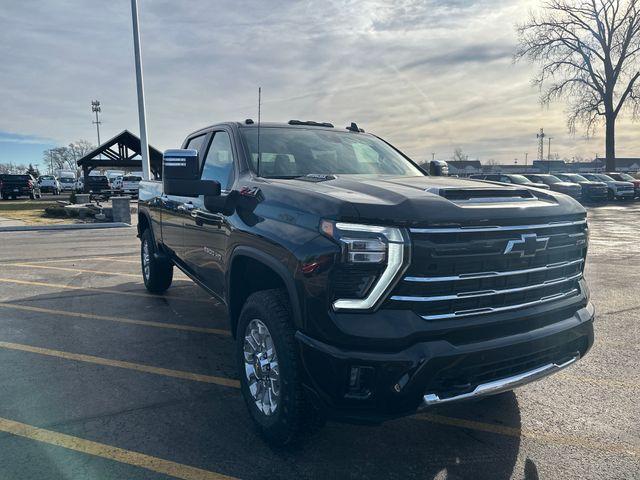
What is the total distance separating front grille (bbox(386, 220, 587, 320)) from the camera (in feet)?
8.04

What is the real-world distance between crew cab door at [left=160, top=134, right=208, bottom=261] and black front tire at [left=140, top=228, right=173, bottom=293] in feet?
2.41

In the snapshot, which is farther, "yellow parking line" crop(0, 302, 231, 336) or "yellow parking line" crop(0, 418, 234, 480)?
"yellow parking line" crop(0, 302, 231, 336)

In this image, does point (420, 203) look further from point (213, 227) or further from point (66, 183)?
point (66, 183)

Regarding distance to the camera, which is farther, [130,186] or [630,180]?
[130,186]

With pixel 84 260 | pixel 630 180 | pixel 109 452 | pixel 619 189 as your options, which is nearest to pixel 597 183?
pixel 619 189

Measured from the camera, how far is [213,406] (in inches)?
140

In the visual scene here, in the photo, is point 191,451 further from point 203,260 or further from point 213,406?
point 203,260

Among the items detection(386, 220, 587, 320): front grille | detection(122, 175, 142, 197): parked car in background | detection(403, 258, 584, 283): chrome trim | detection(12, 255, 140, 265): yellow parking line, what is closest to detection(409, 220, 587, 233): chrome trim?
detection(386, 220, 587, 320): front grille

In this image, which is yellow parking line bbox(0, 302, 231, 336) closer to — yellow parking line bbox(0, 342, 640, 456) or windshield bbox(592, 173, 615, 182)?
yellow parking line bbox(0, 342, 640, 456)

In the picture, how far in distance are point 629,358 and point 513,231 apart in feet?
8.93

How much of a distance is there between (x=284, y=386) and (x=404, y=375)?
2.30ft

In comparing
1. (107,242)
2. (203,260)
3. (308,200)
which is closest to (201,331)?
(203,260)

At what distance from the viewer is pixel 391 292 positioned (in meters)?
2.43

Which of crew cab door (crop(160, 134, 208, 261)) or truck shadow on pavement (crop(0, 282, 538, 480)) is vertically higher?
crew cab door (crop(160, 134, 208, 261))
